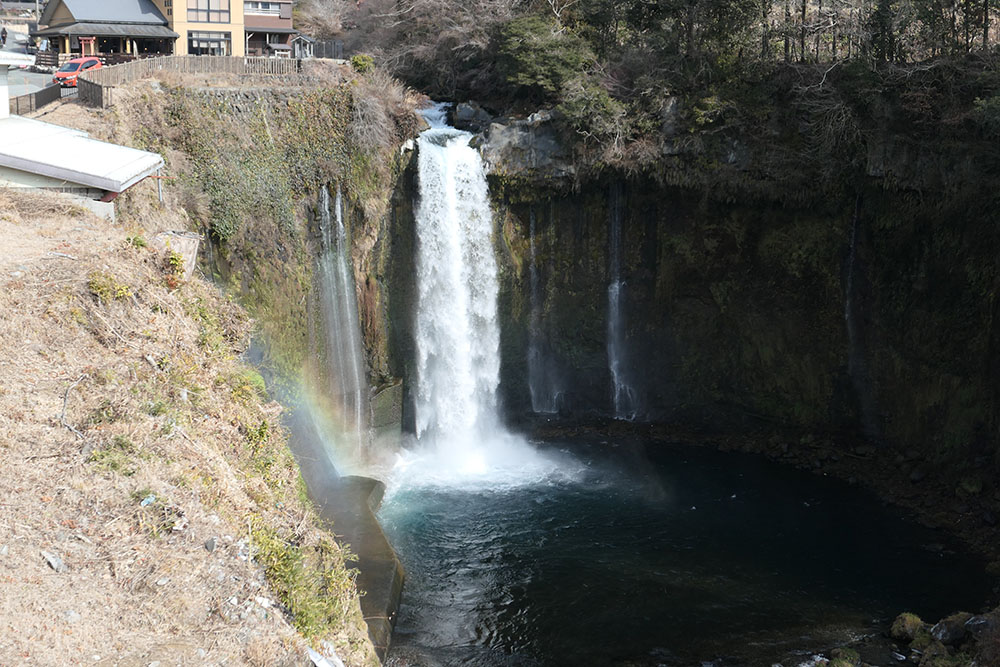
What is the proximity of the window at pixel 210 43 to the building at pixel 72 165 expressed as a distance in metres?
18.2

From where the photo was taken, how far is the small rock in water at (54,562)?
10477 millimetres

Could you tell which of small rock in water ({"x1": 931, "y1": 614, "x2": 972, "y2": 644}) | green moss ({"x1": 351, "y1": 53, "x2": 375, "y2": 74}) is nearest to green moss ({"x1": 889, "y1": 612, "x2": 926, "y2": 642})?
small rock in water ({"x1": 931, "y1": 614, "x2": 972, "y2": 644})

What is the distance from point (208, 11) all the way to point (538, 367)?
20.7m

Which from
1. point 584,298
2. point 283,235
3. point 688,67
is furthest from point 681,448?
point 283,235

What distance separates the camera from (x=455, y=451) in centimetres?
3031

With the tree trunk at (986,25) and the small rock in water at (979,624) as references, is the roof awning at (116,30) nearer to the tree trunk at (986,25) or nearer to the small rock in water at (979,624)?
the tree trunk at (986,25)

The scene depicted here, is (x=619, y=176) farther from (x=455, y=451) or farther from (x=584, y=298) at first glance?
(x=455, y=451)

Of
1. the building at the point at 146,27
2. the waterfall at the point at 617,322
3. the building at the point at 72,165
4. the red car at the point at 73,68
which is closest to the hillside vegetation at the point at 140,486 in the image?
the building at the point at 72,165

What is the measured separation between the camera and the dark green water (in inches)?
789

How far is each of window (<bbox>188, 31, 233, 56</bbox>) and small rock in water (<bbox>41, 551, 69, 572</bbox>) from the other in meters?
32.2

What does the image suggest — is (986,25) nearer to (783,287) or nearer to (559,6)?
(783,287)

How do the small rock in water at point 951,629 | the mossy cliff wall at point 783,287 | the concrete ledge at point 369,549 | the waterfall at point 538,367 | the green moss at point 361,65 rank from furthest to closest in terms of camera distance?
1. the waterfall at point 538,367
2. the green moss at point 361,65
3. the mossy cliff wall at point 783,287
4. the concrete ledge at point 369,549
5. the small rock in water at point 951,629

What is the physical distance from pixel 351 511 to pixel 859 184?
17.7 m

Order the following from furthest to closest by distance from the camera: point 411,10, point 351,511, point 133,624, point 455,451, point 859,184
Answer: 1. point 411,10
2. point 455,451
3. point 859,184
4. point 351,511
5. point 133,624
